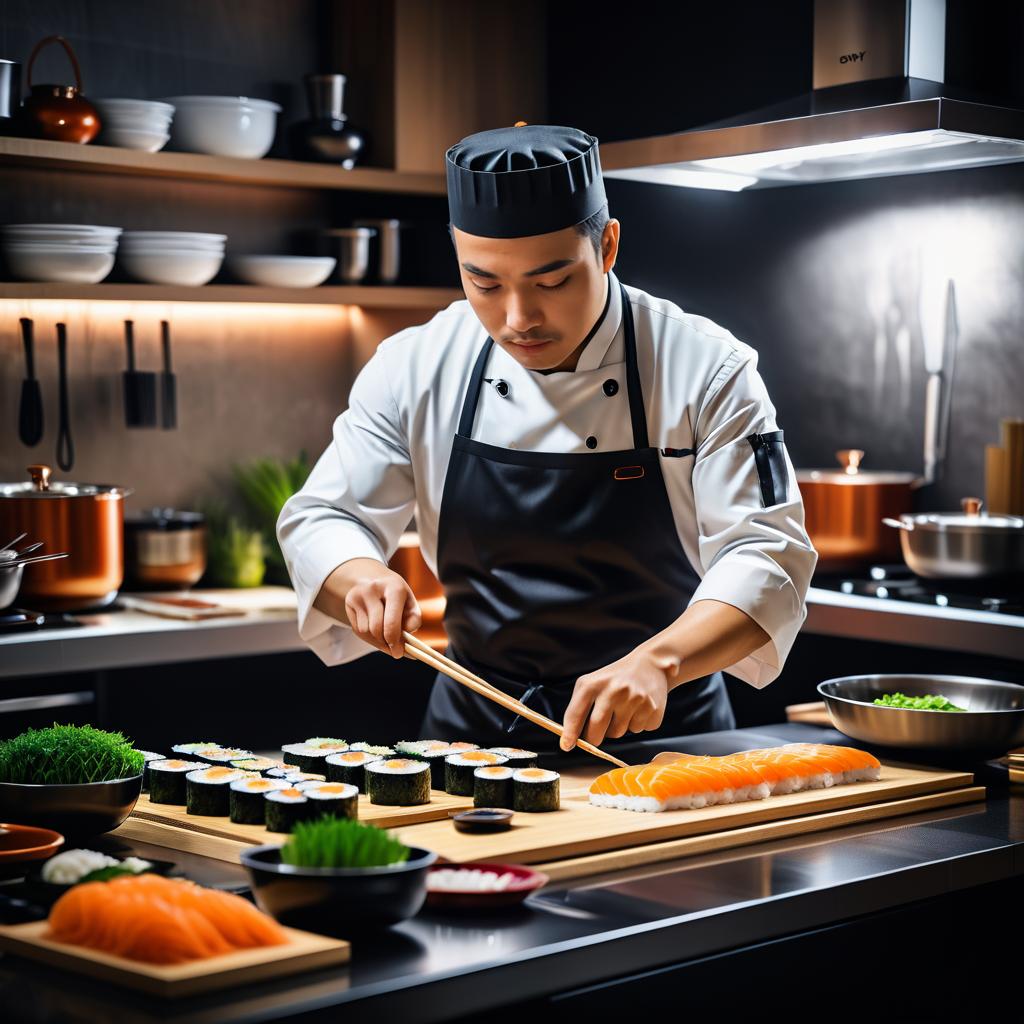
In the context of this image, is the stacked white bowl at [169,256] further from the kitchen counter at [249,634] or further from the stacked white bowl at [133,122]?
the kitchen counter at [249,634]

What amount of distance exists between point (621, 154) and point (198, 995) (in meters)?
2.39

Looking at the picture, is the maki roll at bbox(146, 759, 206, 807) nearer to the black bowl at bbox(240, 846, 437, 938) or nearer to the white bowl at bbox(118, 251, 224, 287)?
the black bowl at bbox(240, 846, 437, 938)

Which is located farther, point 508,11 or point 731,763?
point 508,11

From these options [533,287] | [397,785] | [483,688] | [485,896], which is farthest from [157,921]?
[533,287]

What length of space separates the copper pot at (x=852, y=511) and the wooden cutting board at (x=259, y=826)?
2.14 metres

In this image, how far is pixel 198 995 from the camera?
1302mm

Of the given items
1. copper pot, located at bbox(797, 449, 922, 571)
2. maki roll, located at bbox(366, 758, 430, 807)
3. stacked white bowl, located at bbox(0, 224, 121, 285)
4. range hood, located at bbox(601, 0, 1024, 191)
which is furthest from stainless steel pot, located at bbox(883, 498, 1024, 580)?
stacked white bowl, located at bbox(0, 224, 121, 285)

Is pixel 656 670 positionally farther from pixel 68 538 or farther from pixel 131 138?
pixel 131 138

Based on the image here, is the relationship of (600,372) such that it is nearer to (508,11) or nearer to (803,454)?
(803,454)

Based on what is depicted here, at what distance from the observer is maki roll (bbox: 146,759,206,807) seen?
194 cm

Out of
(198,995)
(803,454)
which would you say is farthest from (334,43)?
(198,995)

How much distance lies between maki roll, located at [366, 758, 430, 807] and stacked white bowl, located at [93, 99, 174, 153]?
8.06 feet

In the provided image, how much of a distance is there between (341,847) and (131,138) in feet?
9.35

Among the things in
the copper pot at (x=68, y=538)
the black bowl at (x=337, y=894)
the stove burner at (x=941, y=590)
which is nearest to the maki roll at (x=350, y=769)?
the black bowl at (x=337, y=894)
